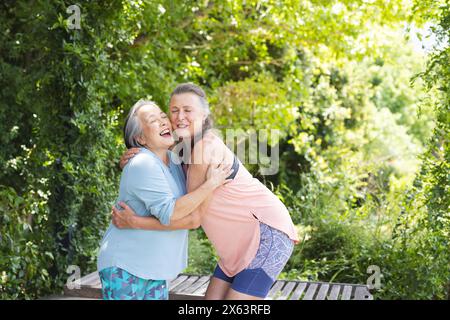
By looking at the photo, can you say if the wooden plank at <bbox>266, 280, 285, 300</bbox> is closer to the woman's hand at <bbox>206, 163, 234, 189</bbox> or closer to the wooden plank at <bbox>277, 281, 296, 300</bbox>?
the wooden plank at <bbox>277, 281, 296, 300</bbox>

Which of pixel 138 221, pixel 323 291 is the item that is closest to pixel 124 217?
pixel 138 221

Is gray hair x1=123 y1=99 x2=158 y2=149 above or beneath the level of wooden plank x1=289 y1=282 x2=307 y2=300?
above

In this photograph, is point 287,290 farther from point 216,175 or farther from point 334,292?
point 216,175

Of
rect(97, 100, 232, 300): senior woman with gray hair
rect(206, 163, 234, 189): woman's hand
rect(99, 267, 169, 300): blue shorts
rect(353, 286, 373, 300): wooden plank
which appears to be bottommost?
rect(353, 286, 373, 300): wooden plank

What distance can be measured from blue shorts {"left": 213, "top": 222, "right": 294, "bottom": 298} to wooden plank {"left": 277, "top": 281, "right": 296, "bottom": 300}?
1.29m

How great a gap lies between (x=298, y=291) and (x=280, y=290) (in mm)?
123

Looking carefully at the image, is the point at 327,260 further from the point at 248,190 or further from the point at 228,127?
the point at 248,190

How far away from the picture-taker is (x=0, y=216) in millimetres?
3336

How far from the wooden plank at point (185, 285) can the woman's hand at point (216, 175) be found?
1624mm

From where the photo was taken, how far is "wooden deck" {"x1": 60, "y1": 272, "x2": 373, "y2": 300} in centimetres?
360

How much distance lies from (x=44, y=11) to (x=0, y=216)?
150cm

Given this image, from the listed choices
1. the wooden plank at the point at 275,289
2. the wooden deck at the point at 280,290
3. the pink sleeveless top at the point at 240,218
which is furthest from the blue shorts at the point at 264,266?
the wooden plank at the point at 275,289

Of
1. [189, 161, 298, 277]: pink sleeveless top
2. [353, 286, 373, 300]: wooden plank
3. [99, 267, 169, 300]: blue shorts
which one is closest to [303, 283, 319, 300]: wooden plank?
[353, 286, 373, 300]: wooden plank

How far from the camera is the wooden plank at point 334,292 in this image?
11.9 ft
